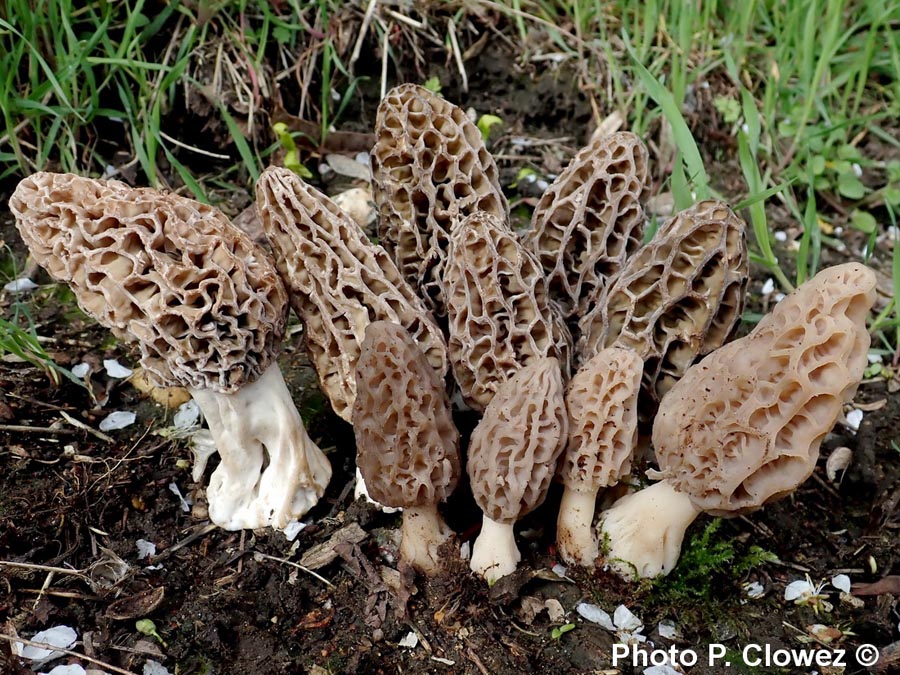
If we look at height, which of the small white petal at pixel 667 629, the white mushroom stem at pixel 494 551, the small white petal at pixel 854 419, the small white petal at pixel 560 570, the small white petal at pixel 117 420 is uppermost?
the white mushroom stem at pixel 494 551

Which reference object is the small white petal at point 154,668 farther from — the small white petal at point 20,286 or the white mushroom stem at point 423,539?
the small white petal at point 20,286

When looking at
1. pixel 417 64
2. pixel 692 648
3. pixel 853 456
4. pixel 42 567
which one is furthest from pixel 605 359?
pixel 417 64

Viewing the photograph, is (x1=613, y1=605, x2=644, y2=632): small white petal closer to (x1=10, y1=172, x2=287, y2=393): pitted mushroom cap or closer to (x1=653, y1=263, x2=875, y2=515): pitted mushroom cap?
(x1=653, y1=263, x2=875, y2=515): pitted mushroom cap

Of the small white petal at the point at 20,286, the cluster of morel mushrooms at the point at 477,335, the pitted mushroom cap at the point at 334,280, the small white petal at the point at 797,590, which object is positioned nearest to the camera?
the cluster of morel mushrooms at the point at 477,335

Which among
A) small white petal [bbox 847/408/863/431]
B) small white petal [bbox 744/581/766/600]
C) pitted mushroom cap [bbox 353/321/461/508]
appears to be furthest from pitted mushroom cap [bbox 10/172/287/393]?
small white petal [bbox 847/408/863/431]

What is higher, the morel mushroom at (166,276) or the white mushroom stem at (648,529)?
the morel mushroom at (166,276)

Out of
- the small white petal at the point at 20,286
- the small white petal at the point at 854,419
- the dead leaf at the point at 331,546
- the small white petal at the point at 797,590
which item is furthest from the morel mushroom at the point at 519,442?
the small white petal at the point at 20,286

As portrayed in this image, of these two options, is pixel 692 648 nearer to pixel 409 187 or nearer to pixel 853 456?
pixel 853 456
